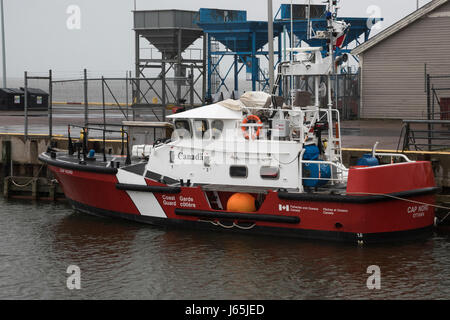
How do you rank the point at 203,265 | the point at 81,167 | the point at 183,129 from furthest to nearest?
the point at 81,167, the point at 183,129, the point at 203,265

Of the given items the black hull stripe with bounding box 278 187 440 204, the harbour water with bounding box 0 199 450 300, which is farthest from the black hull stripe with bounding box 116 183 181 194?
the black hull stripe with bounding box 278 187 440 204

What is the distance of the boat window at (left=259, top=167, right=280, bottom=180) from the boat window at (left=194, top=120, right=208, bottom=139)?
5.01ft

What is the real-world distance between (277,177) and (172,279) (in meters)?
3.26

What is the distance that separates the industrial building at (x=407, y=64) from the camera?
83.9 ft

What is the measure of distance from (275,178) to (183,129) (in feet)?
7.41

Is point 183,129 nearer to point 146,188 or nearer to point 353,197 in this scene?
point 146,188

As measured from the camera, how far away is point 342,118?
90.0 ft

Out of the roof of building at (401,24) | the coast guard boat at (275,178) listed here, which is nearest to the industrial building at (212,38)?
the roof of building at (401,24)

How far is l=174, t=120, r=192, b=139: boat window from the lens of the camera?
14.3m

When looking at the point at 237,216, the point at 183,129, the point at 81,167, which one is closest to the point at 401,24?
the point at 183,129

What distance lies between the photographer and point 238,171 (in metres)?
13.8

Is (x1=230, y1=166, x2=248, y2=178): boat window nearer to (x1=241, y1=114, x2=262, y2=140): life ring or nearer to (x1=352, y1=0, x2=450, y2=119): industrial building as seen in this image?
(x1=241, y1=114, x2=262, y2=140): life ring

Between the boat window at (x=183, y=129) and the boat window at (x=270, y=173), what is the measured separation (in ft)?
5.87
